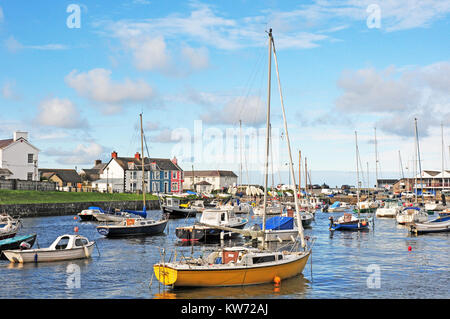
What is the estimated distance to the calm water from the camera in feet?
85.1

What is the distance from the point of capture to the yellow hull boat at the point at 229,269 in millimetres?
24906

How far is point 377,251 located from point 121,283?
25.6m

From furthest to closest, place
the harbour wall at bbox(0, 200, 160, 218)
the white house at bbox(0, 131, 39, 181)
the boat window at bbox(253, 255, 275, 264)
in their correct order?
the white house at bbox(0, 131, 39, 181), the harbour wall at bbox(0, 200, 160, 218), the boat window at bbox(253, 255, 275, 264)

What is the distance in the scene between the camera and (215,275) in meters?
25.2

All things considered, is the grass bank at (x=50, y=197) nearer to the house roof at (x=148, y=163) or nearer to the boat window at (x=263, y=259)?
the house roof at (x=148, y=163)

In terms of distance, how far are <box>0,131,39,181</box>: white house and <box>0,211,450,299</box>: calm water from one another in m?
52.0

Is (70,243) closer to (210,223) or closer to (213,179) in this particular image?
(210,223)

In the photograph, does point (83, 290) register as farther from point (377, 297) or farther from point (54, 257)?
point (377, 297)

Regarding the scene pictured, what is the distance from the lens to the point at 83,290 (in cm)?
2664

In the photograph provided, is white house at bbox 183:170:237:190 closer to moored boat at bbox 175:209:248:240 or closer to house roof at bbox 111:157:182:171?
house roof at bbox 111:157:182:171

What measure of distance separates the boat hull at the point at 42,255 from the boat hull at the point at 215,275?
12366 mm

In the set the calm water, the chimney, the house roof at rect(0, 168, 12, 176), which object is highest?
the chimney
